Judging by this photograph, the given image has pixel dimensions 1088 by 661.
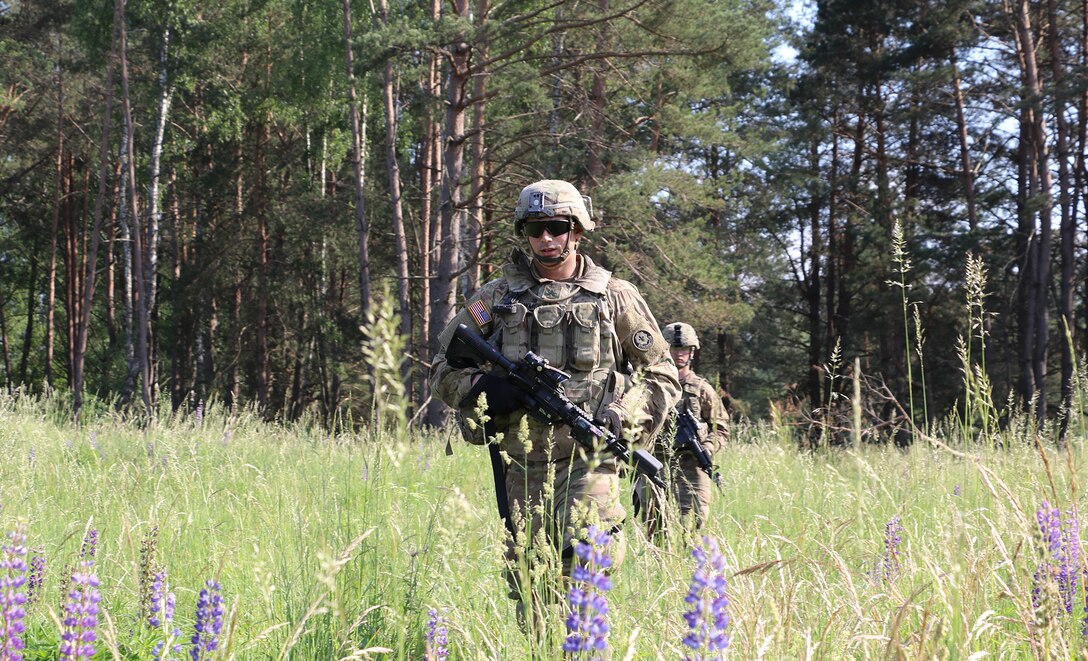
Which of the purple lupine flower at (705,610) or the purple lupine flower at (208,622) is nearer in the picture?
the purple lupine flower at (705,610)

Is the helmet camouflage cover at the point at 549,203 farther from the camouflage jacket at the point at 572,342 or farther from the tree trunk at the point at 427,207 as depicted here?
the tree trunk at the point at 427,207

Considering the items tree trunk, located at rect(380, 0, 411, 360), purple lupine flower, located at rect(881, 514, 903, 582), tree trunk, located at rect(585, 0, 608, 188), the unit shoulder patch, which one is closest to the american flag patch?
the unit shoulder patch

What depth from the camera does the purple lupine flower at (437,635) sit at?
6.52ft

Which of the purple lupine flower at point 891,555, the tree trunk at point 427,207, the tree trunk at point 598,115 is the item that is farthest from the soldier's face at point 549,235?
the tree trunk at point 427,207

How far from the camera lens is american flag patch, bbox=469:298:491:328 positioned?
11.5 ft

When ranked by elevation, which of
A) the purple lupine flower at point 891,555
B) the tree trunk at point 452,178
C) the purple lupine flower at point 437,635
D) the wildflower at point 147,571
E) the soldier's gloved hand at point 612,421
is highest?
the tree trunk at point 452,178

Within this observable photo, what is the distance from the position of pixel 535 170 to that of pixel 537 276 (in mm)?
10005

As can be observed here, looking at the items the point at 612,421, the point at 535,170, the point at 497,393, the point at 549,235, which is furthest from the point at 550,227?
the point at 535,170

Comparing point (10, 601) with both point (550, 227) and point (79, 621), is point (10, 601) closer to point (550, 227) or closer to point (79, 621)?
point (79, 621)

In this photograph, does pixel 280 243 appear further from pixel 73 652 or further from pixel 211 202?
pixel 73 652

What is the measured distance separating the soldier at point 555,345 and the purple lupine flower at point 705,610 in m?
2.07

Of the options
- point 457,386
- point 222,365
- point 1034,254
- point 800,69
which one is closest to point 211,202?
point 222,365

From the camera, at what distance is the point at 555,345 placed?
11.2ft

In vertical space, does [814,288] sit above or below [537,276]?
above
